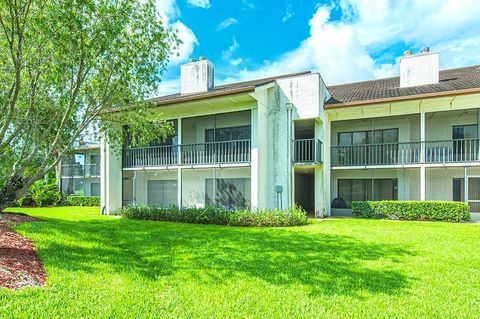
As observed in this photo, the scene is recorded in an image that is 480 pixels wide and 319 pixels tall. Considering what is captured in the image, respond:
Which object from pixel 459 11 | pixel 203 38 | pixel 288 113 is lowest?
pixel 288 113

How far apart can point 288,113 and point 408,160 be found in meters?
6.88

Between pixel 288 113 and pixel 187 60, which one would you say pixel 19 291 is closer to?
pixel 288 113

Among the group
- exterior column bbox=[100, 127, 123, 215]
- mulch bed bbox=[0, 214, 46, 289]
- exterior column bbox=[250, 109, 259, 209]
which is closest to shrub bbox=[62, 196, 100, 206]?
exterior column bbox=[100, 127, 123, 215]

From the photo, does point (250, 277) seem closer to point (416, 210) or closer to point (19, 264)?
point (19, 264)

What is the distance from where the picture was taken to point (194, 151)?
16.1 m

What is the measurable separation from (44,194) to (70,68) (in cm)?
1745

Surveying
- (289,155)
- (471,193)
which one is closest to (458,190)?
(471,193)

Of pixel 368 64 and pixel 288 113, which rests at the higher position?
pixel 368 64

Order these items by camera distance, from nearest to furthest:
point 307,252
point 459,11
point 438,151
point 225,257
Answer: point 225,257
point 307,252
point 459,11
point 438,151

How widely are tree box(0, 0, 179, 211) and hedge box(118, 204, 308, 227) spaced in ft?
13.8

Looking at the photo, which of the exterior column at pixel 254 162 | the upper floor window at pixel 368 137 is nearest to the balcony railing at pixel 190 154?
the exterior column at pixel 254 162

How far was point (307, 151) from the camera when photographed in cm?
1504

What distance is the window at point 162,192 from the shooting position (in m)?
17.5

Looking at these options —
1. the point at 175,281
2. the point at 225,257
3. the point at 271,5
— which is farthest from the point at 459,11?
the point at 175,281
